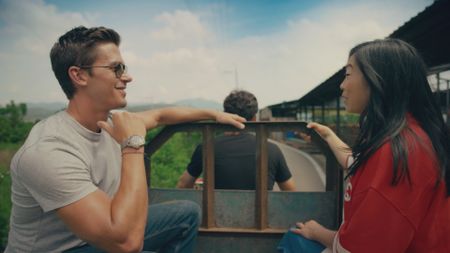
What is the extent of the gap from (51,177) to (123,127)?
436mm

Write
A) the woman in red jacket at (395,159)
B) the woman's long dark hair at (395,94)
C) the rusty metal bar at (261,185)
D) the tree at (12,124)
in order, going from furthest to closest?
1. the tree at (12,124)
2. the rusty metal bar at (261,185)
3. the woman's long dark hair at (395,94)
4. the woman in red jacket at (395,159)

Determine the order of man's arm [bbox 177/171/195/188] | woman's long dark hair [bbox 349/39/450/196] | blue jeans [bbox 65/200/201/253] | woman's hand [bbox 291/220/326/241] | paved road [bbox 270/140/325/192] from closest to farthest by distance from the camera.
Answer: woman's long dark hair [bbox 349/39/450/196], woman's hand [bbox 291/220/326/241], blue jeans [bbox 65/200/201/253], man's arm [bbox 177/171/195/188], paved road [bbox 270/140/325/192]

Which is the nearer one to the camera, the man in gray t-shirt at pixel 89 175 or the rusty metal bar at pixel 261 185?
the man in gray t-shirt at pixel 89 175

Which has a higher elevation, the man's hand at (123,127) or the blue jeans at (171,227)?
the man's hand at (123,127)

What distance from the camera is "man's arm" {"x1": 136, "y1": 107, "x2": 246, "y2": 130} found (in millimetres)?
2459

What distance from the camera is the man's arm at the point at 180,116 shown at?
246 cm

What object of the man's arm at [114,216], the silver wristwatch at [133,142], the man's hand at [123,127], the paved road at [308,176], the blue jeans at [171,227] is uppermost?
the man's hand at [123,127]

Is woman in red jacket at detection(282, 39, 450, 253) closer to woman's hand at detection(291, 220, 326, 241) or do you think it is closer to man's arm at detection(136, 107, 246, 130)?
woman's hand at detection(291, 220, 326, 241)

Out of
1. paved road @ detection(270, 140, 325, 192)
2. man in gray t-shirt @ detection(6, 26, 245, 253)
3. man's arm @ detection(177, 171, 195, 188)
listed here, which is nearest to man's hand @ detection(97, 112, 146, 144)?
man in gray t-shirt @ detection(6, 26, 245, 253)

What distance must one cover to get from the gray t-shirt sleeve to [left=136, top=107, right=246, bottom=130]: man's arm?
805 mm

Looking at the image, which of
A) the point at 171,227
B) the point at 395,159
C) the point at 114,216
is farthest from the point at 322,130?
the point at 114,216

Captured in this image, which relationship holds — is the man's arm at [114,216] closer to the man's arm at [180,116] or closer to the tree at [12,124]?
the man's arm at [180,116]

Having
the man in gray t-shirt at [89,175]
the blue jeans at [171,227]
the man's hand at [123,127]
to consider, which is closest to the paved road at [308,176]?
the blue jeans at [171,227]

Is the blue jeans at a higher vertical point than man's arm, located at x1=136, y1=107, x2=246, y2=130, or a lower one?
lower
